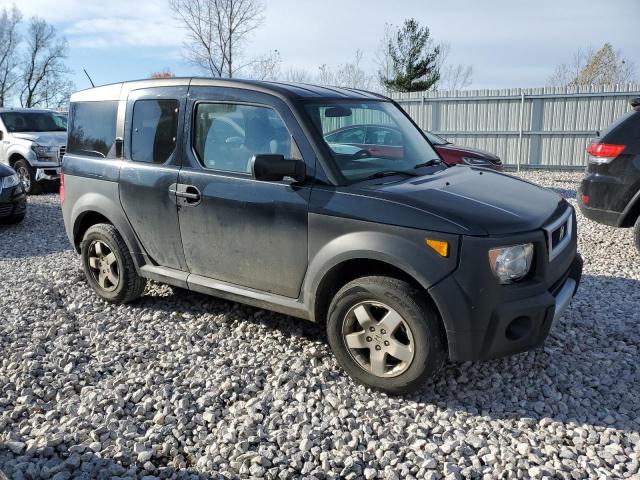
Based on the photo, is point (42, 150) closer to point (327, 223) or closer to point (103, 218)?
point (103, 218)

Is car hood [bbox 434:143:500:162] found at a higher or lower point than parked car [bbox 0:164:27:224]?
higher

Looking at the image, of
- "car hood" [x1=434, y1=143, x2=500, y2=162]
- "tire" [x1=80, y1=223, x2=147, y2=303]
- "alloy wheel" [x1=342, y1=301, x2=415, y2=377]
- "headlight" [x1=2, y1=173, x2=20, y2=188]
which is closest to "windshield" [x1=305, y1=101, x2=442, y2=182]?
"alloy wheel" [x1=342, y1=301, x2=415, y2=377]

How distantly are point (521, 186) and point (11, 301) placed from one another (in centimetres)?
473

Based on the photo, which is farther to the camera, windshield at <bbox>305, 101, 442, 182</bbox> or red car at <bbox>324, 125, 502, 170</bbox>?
red car at <bbox>324, 125, 502, 170</bbox>

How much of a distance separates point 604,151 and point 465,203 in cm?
381

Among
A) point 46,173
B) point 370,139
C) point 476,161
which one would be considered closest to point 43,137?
point 46,173

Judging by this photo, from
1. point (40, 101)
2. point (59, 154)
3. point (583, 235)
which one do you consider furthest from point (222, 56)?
point (40, 101)

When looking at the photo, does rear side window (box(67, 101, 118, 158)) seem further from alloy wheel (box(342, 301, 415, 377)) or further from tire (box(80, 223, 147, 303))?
alloy wheel (box(342, 301, 415, 377))

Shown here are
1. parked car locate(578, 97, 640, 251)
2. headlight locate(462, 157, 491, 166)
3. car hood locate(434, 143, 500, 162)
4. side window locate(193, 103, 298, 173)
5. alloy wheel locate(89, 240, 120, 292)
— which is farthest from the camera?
car hood locate(434, 143, 500, 162)

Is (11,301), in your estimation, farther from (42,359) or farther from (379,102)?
(379,102)

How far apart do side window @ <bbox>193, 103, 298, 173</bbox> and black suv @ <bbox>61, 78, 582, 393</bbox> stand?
0.01 m

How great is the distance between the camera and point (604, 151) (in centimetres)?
621

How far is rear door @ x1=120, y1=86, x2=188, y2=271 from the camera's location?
4.33 meters

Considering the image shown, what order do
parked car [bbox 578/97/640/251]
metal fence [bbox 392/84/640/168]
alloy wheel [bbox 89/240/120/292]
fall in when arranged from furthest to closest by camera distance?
metal fence [bbox 392/84/640/168], parked car [bbox 578/97/640/251], alloy wheel [bbox 89/240/120/292]
